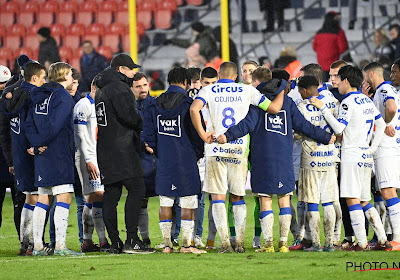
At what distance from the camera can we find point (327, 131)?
8875mm

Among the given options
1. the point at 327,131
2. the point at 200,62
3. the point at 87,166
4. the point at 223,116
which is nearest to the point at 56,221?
the point at 87,166

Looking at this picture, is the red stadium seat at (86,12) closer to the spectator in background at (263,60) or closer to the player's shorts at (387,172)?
the spectator in background at (263,60)

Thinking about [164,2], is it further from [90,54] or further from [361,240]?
[361,240]

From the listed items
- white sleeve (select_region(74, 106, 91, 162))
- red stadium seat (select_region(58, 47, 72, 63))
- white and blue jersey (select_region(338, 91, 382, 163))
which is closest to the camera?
white and blue jersey (select_region(338, 91, 382, 163))

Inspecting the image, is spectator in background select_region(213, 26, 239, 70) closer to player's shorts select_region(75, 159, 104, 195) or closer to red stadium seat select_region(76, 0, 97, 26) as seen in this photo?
red stadium seat select_region(76, 0, 97, 26)

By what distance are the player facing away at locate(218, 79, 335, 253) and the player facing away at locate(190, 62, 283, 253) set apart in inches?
4.8

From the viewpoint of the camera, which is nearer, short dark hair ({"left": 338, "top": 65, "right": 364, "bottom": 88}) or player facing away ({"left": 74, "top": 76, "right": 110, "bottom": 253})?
short dark hair ({"left": 338, "top": 65, "right": 364, "bottom": 88})

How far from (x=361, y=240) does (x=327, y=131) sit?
1.14 m

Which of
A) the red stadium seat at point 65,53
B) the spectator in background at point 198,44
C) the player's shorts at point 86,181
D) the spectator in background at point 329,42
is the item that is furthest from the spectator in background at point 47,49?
the player's shorts at point 86,181

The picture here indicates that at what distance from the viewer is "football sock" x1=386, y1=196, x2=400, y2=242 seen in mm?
8906

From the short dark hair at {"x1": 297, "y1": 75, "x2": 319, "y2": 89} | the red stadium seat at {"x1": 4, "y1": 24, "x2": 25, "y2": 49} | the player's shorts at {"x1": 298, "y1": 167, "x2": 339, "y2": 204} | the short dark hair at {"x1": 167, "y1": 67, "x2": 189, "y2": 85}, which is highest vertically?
the red stadium seat at {"x1": 4, "y1": 24, "x2": 25, "y2": 49}

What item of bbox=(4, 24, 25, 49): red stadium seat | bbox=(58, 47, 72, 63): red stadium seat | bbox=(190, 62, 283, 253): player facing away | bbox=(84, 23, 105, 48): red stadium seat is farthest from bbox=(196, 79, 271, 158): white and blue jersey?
bbox=(4, 24, 25, 49): red stadium seat

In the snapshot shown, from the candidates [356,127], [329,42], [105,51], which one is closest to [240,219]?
[356,127]

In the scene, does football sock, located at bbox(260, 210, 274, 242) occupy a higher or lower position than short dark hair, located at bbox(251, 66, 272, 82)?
lower
